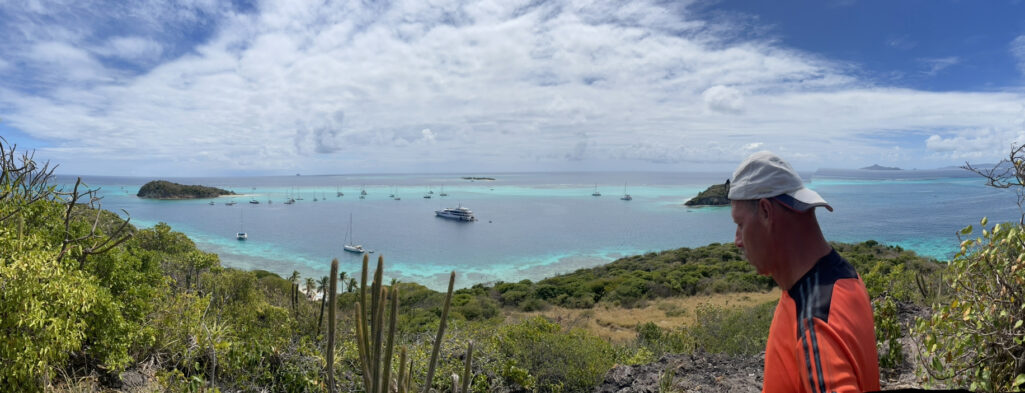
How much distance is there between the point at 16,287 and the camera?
3.57 m

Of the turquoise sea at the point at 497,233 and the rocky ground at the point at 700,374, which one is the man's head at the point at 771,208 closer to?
the rocky ground at the point at 700,374

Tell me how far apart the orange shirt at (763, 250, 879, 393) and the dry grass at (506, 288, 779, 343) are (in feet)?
43.8

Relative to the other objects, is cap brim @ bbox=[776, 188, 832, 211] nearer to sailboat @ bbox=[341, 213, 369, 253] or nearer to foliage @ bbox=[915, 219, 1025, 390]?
foliage @ bbox=[915, 219, 1025, 390]

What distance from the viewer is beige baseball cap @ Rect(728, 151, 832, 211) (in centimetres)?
106

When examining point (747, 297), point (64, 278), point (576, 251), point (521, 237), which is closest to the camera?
point (64, 278)

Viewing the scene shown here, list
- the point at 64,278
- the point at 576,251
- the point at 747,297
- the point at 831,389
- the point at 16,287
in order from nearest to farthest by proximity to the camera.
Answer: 1. the point at 831,389
2. the point at 16,287
3. the point at 64,278
4. the point at 747,297
5. the point at 576,251

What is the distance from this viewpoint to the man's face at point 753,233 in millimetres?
1123

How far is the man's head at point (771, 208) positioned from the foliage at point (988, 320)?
5.72ft

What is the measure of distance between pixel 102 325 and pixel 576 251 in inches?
1732

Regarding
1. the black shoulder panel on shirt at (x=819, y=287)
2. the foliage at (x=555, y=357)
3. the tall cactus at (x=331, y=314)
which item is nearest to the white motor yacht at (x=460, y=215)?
the foliage at (x=555, y=357)

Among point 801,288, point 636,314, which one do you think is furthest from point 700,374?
point 636,314

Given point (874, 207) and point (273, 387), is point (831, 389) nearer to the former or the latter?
point (273, 387)

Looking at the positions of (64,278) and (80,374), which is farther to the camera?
(80,374)

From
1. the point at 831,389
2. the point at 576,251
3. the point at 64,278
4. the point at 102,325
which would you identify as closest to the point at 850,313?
the point at 831,389
